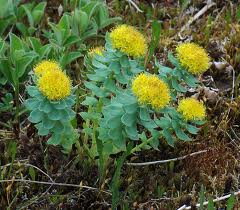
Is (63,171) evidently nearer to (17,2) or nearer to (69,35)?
(69,35)

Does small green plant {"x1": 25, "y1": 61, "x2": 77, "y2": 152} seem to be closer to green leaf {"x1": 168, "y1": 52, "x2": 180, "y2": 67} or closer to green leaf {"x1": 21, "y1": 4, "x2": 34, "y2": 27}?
green leaf {"x1": 168, "y1": 52, "x2": 180, "y2": 67}

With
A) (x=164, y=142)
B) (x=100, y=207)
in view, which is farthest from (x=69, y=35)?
(x=100, y=207)

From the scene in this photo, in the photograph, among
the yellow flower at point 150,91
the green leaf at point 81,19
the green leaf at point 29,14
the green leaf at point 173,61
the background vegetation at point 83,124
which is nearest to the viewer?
the yellow flower at point 150,91

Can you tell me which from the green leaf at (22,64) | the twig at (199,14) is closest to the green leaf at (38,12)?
the green leaf at (22,64)

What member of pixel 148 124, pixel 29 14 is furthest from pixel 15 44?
pixel 148 124

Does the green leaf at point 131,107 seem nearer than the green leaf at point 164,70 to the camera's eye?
Yes

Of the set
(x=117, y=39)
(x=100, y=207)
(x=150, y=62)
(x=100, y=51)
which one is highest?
(x=117, y=39)

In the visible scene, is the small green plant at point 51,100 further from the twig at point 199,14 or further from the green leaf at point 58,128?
the twig at point 199,14
